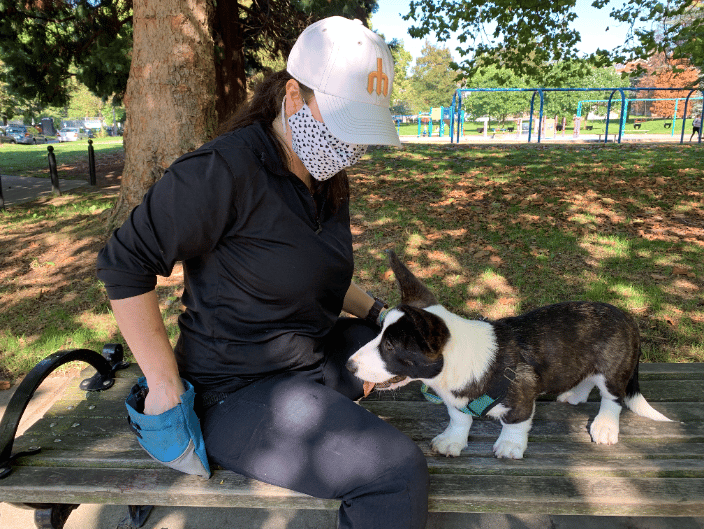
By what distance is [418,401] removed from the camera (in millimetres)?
2748

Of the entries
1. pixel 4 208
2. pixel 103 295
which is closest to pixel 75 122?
pixel 4 208

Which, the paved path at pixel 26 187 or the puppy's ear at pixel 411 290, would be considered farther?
the paved path at pixel 26 187

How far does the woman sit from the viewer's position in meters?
1.88

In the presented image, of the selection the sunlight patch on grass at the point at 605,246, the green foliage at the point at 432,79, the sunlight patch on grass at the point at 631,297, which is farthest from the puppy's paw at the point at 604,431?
the green foliage at the point at 432,79

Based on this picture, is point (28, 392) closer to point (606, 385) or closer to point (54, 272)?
point (606, 385)

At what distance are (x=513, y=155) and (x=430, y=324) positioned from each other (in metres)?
11.5

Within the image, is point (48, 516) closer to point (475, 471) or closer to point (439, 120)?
point (475, 471)

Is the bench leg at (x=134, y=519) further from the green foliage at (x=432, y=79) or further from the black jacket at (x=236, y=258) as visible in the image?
the green foliage at (x=432, y=79)

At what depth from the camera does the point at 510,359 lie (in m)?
2.29

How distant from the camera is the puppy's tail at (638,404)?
2504mm

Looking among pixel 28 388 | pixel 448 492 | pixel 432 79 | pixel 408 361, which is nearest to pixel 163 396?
pixel 28 388

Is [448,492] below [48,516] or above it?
above

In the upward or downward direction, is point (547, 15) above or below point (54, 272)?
above

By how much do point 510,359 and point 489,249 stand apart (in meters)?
4.20
